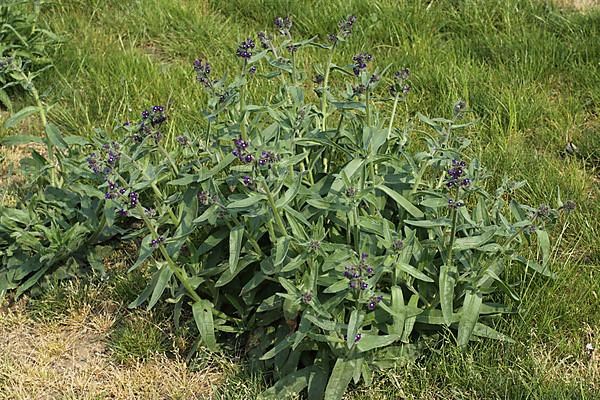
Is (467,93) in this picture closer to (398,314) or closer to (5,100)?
(398,314)

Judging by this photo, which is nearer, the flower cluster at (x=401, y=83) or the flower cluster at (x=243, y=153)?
the flower cluster at (x=243, y=153)

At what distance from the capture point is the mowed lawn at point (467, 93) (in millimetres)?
3240

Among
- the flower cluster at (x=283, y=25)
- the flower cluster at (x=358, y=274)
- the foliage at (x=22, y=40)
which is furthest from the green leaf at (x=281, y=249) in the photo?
the foliage at (x=22, y=40)

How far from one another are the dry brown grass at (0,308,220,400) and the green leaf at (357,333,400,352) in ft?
2.33

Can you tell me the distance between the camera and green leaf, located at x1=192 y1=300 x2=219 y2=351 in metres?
3.26

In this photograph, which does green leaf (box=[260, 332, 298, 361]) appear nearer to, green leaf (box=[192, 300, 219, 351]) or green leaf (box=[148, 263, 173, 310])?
green leaf (box=[192, 300, 219, 351])

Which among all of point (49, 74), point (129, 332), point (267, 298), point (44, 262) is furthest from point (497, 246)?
point (49, 74)

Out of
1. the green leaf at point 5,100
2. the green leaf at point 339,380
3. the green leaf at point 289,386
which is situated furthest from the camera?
the green leaf at point 5,100

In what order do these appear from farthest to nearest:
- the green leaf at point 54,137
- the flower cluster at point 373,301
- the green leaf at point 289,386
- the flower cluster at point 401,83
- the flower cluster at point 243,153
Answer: the green leaf at point 54,137, the flower cluster at point 401,83, the green leaf at point 289,386, the flower cluster at point 373,301, the flower cluster at point 243,153

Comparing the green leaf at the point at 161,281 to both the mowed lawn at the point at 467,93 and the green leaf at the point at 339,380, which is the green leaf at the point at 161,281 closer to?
the mowed lawn at the point at 467,93

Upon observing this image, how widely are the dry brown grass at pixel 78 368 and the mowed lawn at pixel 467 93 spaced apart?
0.34ft

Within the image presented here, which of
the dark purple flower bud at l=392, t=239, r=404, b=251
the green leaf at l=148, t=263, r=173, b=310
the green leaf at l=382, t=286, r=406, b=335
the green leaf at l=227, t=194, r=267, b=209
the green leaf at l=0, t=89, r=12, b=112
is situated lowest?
the green leaf at l=0, t=89, r=12, b=112

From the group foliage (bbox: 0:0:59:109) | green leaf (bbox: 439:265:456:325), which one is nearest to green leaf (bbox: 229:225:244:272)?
green leaf (bbox: 439:265:456:325)

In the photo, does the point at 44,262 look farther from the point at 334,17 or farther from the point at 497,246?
the point at 334,17
